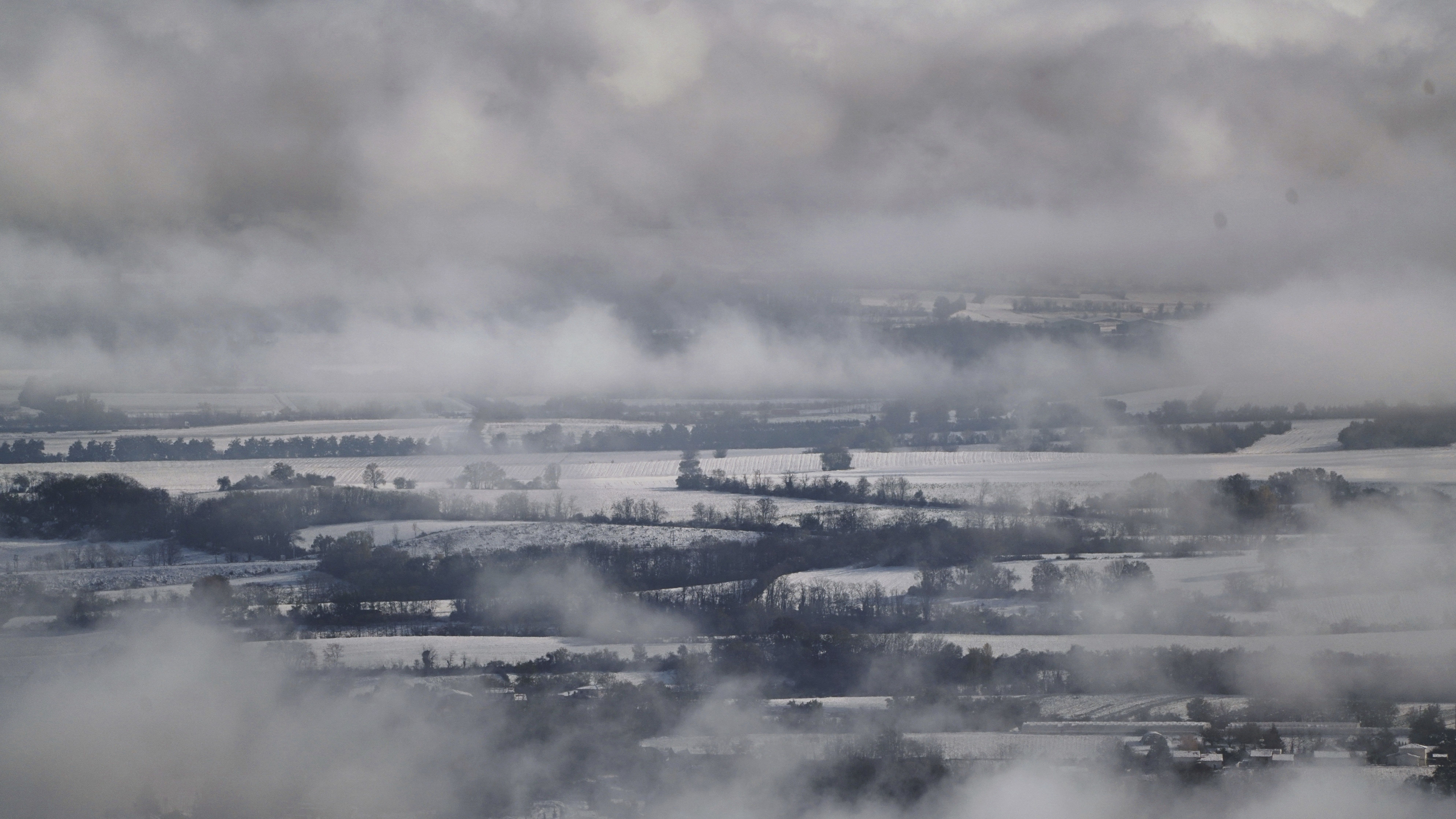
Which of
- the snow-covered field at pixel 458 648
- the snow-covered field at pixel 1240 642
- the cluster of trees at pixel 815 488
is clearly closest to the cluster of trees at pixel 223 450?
the cluster of trees at pixel 815 488

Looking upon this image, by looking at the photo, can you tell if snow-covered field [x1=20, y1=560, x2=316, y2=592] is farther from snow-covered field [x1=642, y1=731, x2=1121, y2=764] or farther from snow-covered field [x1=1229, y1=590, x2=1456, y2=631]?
snow-covered field [x1=1229, y1=590, x2=1456, y2=631]

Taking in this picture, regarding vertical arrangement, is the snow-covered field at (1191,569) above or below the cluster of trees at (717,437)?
below

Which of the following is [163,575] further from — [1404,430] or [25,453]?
[1404,430]

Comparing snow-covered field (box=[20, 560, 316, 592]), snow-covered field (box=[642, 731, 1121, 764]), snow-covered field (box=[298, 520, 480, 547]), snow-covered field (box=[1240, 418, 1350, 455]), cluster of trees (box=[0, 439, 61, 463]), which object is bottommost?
snow-covered field (box=[642, 731, 1121, 764])

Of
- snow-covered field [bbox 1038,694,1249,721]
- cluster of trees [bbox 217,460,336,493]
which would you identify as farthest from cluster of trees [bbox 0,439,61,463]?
snow-covered field [bbox 1038,694,1249,721]

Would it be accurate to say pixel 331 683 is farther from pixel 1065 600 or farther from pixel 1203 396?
pixel 1203 396

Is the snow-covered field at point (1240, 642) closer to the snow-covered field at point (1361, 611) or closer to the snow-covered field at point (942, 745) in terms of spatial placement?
the snow-covered field at point (1361, 611)

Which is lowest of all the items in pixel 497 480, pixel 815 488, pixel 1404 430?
pixel 815 488

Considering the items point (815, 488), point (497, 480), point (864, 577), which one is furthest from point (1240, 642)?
point (497, 480)

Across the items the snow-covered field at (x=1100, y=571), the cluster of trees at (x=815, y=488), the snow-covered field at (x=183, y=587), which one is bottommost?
the snow-covered field at (x=1100, y=571)

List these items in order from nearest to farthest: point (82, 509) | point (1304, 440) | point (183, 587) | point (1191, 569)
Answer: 1. point (1191, 569)
2. point (183, 587)
3. point (1304, 440)
4. point (82, 509)

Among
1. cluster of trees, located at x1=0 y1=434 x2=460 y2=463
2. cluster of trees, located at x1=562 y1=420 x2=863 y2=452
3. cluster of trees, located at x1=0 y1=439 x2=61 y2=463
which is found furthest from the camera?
cluster of trees, located at x1=562 y1=420 x2=863 y2=452
